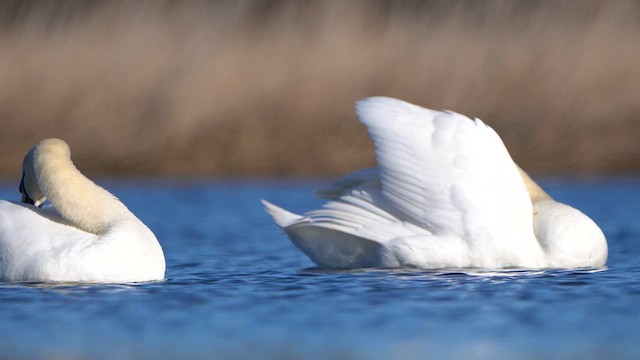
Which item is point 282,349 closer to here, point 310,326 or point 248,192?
point 310,326

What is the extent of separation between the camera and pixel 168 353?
25.7 feet

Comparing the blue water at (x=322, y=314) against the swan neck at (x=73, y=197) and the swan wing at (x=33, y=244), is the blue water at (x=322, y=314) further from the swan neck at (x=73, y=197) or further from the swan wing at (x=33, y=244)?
the swan neck at (x=73, y=197)

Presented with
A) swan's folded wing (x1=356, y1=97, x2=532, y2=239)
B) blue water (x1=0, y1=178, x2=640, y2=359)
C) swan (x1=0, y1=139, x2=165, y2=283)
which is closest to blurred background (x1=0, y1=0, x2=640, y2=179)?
blue water (x1=0, y1=178, x2=640, y2=359)

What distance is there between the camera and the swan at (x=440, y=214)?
Answer: 10.7m

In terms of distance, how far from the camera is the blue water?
7934 millimetres

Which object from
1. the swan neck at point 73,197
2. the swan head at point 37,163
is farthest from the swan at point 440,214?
the swan head at point 37,163

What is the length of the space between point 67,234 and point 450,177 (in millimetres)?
2385

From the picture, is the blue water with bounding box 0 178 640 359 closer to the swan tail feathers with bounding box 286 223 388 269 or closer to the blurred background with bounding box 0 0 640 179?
the swan tail feathers with bounding box 286 223 388 269

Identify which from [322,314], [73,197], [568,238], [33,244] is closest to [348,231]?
[568,238]

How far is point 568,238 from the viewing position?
1100 cm

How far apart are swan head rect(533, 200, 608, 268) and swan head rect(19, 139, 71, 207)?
3028mm

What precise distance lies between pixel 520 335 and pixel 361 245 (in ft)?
9.87

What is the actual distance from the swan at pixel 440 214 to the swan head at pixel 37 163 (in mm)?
1572

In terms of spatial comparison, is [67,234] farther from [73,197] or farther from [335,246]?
[335,246]
